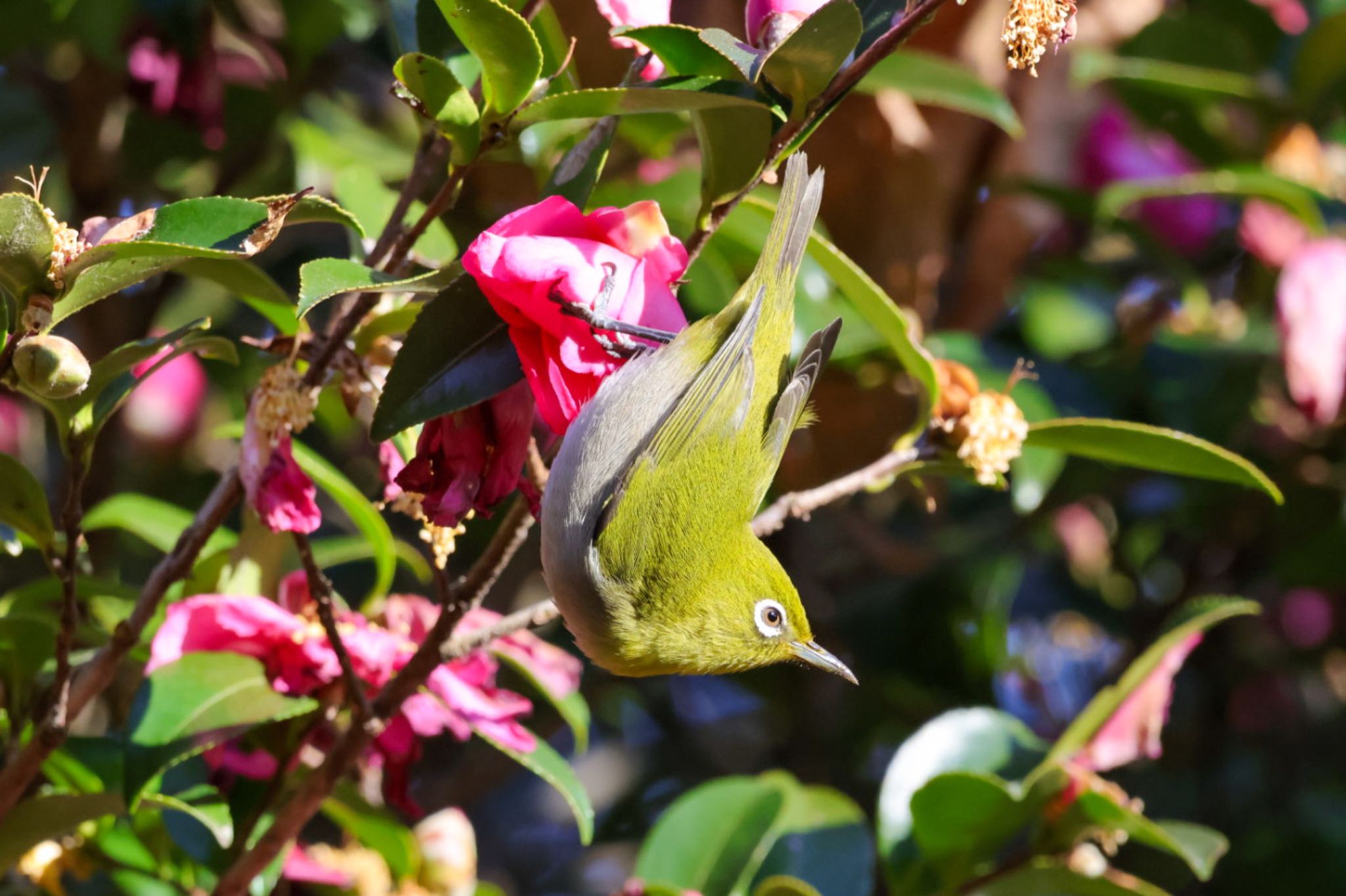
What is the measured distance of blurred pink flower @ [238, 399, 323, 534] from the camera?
1.22 metres

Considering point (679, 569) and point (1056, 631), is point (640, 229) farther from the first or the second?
point (1056, 631)

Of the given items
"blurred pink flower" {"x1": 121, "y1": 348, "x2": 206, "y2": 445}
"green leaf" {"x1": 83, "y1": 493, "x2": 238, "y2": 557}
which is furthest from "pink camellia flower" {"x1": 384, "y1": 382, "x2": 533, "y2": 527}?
"blurred pink flower" {"x1": 121, "y1": 348, "x2": 206, "y2": 445}

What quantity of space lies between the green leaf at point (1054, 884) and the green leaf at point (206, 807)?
92 cm

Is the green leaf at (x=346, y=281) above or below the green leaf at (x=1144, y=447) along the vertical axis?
above

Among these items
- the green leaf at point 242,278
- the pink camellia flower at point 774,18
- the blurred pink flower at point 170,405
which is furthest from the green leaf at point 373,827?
the blurred pink flower at point 170,405

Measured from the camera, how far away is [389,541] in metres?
1.70

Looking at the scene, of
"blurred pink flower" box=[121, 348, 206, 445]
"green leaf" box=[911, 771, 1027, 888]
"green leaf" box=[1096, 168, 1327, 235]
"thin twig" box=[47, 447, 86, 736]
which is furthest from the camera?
"blurred pink flower" box=[121, 348, 206, 445]

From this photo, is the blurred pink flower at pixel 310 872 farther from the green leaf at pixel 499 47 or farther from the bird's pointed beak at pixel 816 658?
the green leaf at pixel 499 47

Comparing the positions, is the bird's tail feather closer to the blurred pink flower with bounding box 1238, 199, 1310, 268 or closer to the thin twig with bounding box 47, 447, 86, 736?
the thin twig with bounding box 47, 447, 86, 736

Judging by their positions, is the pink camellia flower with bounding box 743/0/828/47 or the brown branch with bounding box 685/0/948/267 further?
the pink camellia flower with bounding box 743/0/828/47

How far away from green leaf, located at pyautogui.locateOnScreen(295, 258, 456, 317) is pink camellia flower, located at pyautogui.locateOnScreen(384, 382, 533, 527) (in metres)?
0.11

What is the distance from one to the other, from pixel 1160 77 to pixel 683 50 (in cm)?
→ 163

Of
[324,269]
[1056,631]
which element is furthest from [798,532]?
[324,269]

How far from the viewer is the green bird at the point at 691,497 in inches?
55.1
